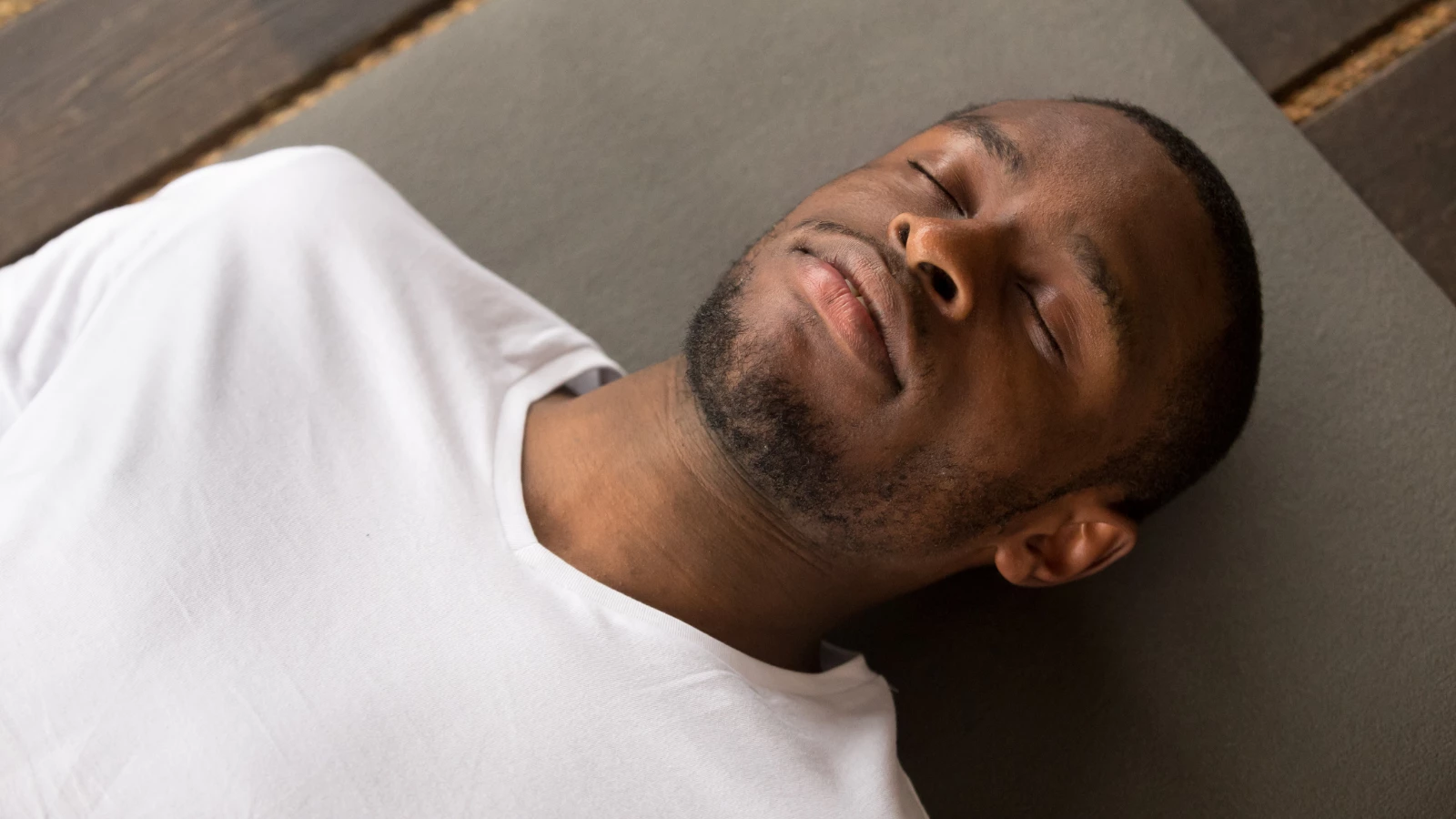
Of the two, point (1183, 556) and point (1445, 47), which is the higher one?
point (1445, 47)

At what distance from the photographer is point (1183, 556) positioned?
1.52 meters

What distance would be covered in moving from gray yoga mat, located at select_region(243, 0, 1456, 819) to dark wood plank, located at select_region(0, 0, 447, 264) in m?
0.16

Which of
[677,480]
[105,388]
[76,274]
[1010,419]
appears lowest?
[1010,419]

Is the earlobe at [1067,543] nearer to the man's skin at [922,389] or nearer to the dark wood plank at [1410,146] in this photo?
the man's skin at [922,389]

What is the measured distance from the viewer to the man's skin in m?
1.13

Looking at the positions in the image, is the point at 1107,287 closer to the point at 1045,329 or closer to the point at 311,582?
the point at 1045,329

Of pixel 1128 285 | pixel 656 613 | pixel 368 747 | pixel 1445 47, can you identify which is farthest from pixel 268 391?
pixel 1445 47

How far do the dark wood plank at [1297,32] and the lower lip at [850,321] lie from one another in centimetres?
110

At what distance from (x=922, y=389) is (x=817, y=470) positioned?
6.5 inches

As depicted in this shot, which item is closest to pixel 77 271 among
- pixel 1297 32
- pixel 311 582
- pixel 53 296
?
pixel 53 296

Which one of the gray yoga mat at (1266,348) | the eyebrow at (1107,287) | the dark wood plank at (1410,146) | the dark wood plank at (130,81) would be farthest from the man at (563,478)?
the dark wood plank at (1410,146)

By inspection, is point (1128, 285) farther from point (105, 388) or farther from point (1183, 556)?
point (105, 388)

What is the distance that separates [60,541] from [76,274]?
1.41 ft

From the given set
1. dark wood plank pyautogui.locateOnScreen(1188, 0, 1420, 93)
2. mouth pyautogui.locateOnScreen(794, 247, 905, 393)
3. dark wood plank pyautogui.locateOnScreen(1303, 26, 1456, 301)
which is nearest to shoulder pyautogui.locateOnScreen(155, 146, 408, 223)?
mouth pyautogui.locateOnScreen(794, 247, 905, 393)
